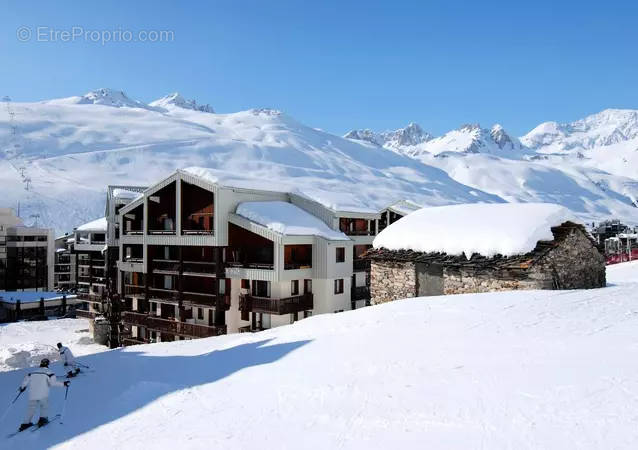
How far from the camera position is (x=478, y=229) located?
21719 millimetres

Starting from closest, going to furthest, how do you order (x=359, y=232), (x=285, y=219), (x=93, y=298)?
(x=285, y=219) → (x=359, y=232) → (x=93, y=298)

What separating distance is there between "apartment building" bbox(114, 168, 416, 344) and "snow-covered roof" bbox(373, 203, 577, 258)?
8391mm

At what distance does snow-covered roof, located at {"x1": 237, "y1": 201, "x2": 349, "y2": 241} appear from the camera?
32.0 m

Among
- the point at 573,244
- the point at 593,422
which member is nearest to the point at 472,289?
the point at 573,244

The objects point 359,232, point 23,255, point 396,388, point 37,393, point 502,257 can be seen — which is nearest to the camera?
point 396,388

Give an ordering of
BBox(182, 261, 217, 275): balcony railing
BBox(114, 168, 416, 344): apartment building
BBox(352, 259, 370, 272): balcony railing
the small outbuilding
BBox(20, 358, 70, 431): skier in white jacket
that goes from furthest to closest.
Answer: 1. BBox(352, 259, 370, 272): balcony railing
2. BBox(182, 261, 217, 275): balcony railing
3. BBox(114, 168, 416, 344): apartment building
4. the small outbuilding
5. BBox(20, 358, 70, 431): skier in white jacket

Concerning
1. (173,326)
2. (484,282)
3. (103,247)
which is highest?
(103,247)

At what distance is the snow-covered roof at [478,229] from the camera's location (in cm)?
2008

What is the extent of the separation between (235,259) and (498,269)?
781 inches

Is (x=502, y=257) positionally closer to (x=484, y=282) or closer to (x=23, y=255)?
(x=484, y=282)

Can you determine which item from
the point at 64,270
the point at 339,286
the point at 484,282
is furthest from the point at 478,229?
the point at 64,270

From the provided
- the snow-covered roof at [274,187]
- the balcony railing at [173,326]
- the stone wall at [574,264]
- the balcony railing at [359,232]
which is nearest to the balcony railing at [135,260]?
the balcony railing at [173,326]

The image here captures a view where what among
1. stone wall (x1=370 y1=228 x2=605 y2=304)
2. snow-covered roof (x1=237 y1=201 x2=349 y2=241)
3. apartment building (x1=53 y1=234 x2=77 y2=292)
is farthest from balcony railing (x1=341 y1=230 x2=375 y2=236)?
apartment building (x1=53 y1=234 x2=77 y2=292)

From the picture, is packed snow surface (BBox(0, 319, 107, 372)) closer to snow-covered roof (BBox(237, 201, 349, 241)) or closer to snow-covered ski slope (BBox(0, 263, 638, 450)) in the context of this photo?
snow-covered roof (BBox(237, 201, 349, 241))
